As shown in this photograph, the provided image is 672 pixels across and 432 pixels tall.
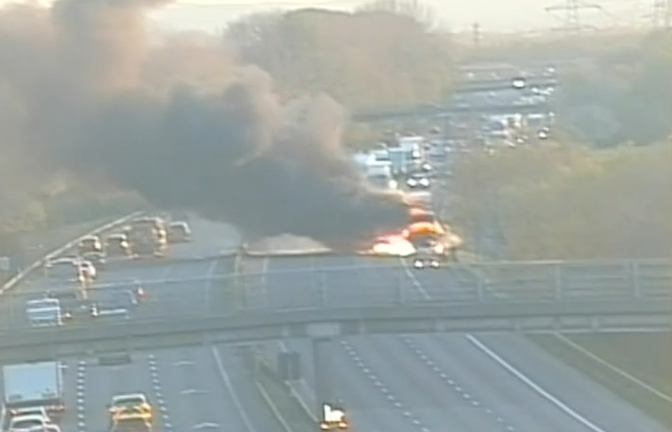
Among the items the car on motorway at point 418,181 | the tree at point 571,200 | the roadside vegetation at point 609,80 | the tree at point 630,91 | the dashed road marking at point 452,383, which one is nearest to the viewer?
the dashed road marking at point 452,383

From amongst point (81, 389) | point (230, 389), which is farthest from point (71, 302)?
point (230, 389)

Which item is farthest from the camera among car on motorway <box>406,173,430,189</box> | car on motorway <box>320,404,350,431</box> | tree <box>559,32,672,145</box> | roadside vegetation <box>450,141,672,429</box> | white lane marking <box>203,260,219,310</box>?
tree <box>559,32,672,145</box>

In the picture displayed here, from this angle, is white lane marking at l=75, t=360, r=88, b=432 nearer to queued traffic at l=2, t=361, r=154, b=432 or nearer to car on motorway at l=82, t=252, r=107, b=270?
queued traffic at l=2, t=361, r=154, b=432

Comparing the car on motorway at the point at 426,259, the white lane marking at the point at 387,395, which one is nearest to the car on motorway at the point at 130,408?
the white lane marking at the point at 387,395

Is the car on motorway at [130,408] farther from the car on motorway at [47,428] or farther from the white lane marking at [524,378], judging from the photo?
the white lane marking at [524,378]

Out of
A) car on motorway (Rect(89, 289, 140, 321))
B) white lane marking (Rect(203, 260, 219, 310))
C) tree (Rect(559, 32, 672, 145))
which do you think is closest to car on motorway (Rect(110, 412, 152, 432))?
car on motorway (Rect(89, 289, 140, 321))
